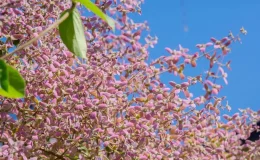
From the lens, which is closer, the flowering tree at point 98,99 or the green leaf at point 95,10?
the green leaf at point 95,10

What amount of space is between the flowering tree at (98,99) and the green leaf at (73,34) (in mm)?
963

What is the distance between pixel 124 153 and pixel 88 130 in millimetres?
130

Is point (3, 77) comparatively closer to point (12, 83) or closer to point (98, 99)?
point (12, 83)

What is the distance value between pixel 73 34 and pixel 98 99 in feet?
3.48

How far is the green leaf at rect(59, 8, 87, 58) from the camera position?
27 centimetres

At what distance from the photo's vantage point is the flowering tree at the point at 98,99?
1.32 metres

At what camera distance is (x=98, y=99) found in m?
1.32

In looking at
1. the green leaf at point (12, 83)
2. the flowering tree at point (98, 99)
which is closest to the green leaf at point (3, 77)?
the green leaf at point (12, 83)

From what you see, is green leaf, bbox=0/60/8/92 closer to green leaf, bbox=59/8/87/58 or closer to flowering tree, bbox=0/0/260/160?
green leaf, bbox=59/8/87/58

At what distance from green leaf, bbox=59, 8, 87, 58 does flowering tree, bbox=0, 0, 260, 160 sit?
0.96m

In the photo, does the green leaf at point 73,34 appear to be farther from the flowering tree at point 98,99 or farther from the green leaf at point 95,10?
the flowering tree at point 98,99

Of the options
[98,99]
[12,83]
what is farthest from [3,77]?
[98,99]

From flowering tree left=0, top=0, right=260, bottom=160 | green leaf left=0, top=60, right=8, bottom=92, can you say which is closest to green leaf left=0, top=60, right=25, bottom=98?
green leaf left=0, top=60, right=8, bottom=92

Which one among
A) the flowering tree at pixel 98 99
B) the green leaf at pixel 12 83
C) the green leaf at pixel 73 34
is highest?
the flowering tree at pixel 98 99
